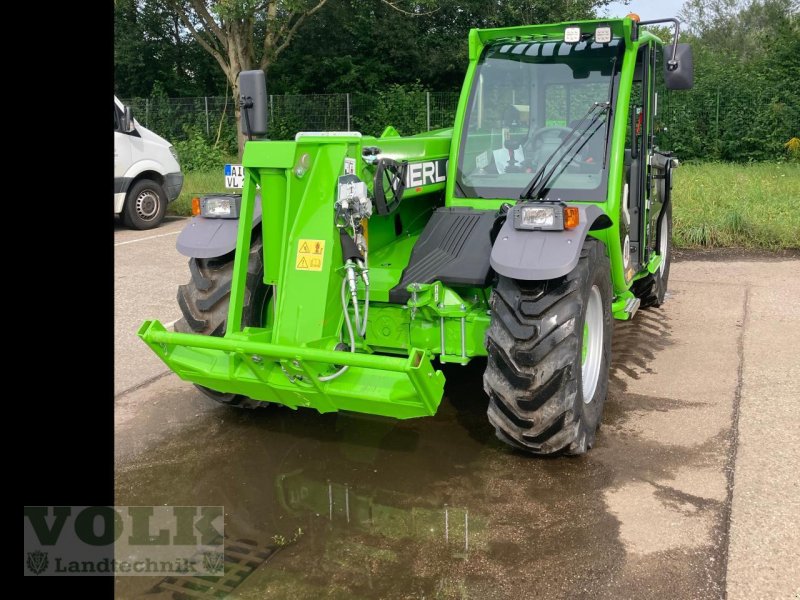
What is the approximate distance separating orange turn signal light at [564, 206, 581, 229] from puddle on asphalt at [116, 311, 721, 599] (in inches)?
47.9

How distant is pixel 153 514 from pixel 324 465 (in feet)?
2.93

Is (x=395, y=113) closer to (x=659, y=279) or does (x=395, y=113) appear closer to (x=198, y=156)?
(x=198, y=156)

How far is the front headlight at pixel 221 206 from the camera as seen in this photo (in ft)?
15.2

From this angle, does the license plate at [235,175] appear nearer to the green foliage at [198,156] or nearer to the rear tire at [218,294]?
the rear tire at [218,294]

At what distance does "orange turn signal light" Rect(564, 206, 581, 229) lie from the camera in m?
3.95

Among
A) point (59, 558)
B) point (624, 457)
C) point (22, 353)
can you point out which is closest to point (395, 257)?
point (624, 457)

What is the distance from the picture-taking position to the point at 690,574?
3135 mm

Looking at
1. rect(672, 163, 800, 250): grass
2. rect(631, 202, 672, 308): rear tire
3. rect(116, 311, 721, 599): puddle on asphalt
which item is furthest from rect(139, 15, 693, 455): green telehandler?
rect(672, 163, 800, 250): grass

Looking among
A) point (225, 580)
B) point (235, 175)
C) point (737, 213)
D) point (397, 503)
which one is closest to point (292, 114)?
point (737, 213)

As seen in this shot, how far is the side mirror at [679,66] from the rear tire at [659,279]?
77.6 inches

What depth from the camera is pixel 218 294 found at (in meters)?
4.47

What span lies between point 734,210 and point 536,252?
7.62 metres

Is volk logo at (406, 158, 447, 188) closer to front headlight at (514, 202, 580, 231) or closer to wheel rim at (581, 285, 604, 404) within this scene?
front headlight at (514, 202, 580, 231)

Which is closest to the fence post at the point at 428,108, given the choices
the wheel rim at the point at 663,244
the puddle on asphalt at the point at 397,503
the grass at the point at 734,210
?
the grass at the point at 734,210
